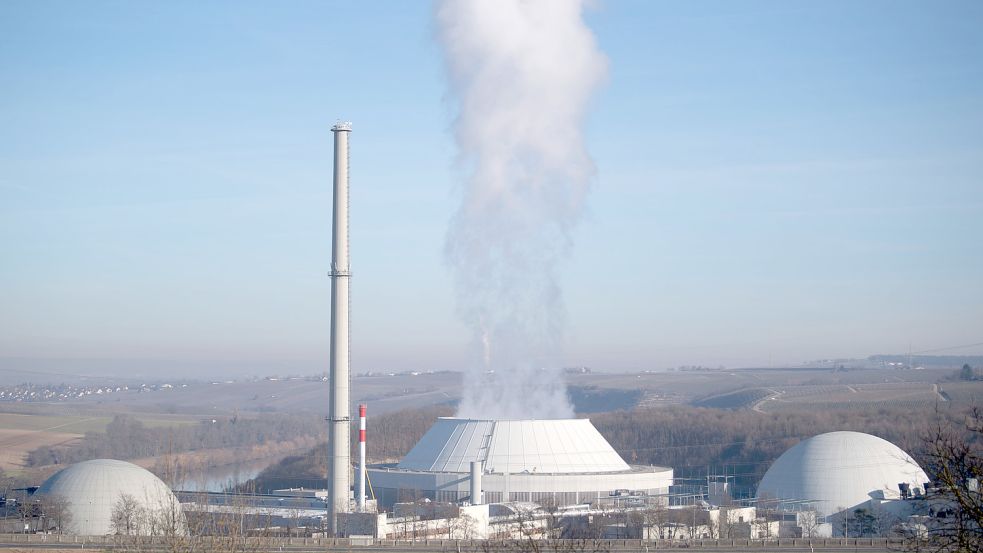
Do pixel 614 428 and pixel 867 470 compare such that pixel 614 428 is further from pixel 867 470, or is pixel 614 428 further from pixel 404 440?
pixel 867 470

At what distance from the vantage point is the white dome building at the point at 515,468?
4841cm

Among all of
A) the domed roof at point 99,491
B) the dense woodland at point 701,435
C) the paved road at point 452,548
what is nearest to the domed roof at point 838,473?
the dense woodland at point 701,435

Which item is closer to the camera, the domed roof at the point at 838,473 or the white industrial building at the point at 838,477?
the white industrial building at the point at 838,477

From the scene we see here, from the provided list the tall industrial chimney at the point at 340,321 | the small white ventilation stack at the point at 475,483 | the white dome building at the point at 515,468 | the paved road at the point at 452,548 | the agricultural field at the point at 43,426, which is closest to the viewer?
the paved road at the point at 452,548

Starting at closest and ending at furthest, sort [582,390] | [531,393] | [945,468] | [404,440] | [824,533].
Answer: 1. [945,468]
2. [824,533]
3. [531,393]
4. [404,440]
5. [582,390]

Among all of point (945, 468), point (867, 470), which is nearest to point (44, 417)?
point (867, 470)

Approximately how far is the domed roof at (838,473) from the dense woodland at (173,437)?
121ft

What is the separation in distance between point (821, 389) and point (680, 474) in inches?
2815

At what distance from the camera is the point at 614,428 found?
8669 centimetres

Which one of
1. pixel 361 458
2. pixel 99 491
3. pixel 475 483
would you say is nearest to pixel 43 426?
pixel 99 491

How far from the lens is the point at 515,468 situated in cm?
4991

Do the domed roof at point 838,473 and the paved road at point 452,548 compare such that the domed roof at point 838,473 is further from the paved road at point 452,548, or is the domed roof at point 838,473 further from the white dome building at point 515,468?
the paved road at point 452,548

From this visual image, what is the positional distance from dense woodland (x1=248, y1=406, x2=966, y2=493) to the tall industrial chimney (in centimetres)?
2260

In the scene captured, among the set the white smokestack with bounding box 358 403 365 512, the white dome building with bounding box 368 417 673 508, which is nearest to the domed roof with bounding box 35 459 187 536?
the white smokestack with bounding box 358 403 365 512
